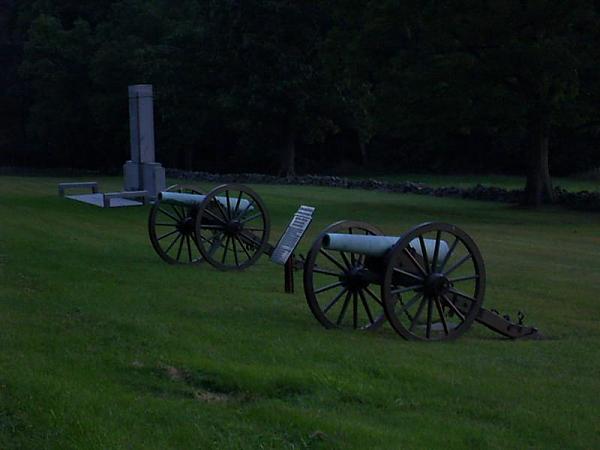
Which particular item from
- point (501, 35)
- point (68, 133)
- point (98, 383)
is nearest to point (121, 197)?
point (501, 35)

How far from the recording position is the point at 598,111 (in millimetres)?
29406

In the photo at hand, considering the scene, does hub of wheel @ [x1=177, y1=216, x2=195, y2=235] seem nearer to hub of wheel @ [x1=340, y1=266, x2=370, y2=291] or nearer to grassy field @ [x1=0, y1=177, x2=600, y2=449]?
grassy field @ [x1=0, y1=177, x2=600, y2=449]

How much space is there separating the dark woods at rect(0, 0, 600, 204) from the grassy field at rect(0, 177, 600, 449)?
15054mm

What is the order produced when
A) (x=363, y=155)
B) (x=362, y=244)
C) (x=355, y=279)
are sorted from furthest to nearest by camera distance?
(x=363, y=155) < (x=355, y=279) < (x=362, y=244)

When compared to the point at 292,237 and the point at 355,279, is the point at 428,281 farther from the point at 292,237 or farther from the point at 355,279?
the point at 292,237

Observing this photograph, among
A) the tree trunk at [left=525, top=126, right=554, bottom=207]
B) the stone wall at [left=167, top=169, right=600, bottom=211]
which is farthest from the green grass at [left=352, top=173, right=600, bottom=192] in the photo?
the tree trunk at [left=525, top=126, right=554, bottom=207]

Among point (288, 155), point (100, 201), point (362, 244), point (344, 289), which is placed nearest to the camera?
point (362, 244)

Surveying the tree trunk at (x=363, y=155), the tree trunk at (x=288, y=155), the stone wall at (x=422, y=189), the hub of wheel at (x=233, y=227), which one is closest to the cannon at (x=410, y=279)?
the hub of wheel at (x=233, y=227)

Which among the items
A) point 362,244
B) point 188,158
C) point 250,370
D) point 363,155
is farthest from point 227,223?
point 188,158

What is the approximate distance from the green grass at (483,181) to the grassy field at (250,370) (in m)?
28.7

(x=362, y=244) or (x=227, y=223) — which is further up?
(x=362, y=244)

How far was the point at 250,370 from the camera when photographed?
7355 millimetres

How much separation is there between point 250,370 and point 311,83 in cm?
3898

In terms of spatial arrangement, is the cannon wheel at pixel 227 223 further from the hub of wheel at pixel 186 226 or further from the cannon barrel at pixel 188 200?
the hub of wheel at pixel 186 226
